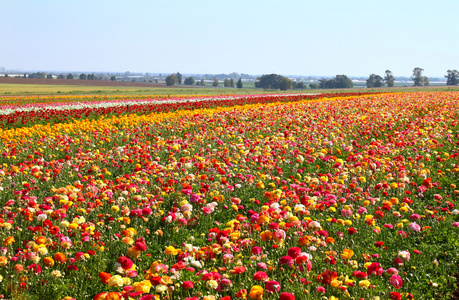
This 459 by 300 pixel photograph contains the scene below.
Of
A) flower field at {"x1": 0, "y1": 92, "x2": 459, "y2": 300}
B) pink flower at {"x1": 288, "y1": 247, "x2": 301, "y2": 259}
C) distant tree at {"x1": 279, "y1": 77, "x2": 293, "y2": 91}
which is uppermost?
distant tree at {"x1": 279, "y1": 77, "x2": 293, "y2": 91}

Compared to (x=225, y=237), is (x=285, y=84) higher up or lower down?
higher up

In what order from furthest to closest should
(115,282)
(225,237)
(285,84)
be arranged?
1. (285,84)
2. (225,237)
3. (115,282)

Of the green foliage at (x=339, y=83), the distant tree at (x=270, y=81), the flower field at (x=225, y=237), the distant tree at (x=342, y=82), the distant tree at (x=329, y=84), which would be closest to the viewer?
the flower field at (x=225, y=237)

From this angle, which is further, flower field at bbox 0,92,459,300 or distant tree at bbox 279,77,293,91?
distant tree at bbox 279,77,293,91

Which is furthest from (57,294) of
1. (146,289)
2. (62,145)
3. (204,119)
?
(204,119)

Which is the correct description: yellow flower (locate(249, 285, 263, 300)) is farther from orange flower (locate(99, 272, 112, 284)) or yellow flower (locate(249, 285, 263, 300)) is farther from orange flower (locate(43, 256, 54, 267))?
orange flower (locate(43, 256, 54, 267))

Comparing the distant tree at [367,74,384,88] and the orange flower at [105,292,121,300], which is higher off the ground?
the distant tree at [367,74,384,88]

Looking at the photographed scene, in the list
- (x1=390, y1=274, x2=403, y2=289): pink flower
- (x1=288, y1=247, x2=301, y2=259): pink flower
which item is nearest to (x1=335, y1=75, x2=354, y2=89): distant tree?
(x1=390, y1=274, x2=403, y2=289): pink flower

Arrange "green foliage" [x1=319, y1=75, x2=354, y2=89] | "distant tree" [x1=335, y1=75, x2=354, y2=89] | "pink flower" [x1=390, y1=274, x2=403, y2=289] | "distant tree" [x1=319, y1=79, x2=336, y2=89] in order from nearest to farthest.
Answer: "pink flower" [x1=390, y1=274, x2=403, y2=289]
"distant tree" [x1=335, y1=75, x2=354, y2=89]
"green foliage" [x1=319, y1=75, x2=354, y2=89]
"distant tree" [x1=319, y1=79, x2=336, y2=89]

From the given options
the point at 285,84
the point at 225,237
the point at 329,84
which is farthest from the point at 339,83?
the point at 225,237

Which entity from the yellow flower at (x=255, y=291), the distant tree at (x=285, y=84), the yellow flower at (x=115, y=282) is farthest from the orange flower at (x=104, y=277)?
the distant tree at (x=285, y=84)


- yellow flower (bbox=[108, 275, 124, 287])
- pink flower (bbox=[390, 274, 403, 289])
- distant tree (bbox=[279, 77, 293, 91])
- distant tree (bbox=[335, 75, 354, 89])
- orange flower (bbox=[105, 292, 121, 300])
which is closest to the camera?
orange flower (bbox=[105, 292, 121, 300])

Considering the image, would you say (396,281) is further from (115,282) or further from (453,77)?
(453,77)

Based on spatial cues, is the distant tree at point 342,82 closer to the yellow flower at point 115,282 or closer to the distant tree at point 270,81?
the distant tree at point 270,81
